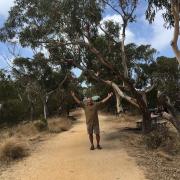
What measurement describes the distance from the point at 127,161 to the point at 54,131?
13.6 m

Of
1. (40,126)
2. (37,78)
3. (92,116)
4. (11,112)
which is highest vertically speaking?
(37,78)

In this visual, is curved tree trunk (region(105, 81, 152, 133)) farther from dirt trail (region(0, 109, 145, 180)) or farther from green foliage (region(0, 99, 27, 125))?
green foliage (region(0, 99, 27, 125))

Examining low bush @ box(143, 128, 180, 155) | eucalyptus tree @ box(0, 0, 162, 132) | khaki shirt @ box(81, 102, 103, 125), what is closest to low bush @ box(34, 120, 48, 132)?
eucalyptus tree @ box(0, 0, 162, 132)

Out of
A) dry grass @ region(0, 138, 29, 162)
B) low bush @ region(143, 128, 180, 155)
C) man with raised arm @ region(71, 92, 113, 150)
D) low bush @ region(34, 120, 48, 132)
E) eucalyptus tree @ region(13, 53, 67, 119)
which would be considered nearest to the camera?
dry grass @ region(0, 138, 29, 162)

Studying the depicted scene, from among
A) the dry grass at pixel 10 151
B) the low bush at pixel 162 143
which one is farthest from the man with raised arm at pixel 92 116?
the dry grass at pixel 10 151

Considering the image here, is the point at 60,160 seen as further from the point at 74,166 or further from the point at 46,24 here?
the point at 46,24

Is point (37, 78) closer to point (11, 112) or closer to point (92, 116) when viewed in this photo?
point (11, 112)

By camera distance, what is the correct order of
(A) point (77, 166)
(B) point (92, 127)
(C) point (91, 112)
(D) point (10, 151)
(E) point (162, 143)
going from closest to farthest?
(A) point (77, 166) < (D) point (10, 151) < (C) point (91, 112) < (B) point (92, 127) < (E) point (162, 143)

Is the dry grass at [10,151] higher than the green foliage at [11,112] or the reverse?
the reverse

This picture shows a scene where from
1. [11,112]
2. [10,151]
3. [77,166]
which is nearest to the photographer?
[77,166]

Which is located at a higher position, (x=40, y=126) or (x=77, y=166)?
(x=40, y=126)

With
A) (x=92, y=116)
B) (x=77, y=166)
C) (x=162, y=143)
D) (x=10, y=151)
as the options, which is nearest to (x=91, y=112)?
(x=92, y=116)

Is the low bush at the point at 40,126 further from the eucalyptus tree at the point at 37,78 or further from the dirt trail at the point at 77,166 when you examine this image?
the eucalyptus tree at the point at 37,78

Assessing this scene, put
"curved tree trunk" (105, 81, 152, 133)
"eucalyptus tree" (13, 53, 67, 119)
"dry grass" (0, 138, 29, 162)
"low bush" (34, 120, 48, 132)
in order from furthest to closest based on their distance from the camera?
"eucalyptus tree" (13, 53, 67, 119) → "low bush" (34, 120, 48, 132) → "curved tree trunk" (105, 81, 152, 133) → "dry grass" (0, 138, 29, 162)
